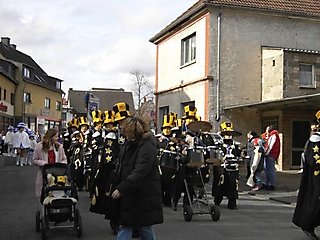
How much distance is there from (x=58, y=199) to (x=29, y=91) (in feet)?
168

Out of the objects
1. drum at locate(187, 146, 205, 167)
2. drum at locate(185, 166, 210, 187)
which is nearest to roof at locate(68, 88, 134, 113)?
drum at locate(185, 166, 210, 187)

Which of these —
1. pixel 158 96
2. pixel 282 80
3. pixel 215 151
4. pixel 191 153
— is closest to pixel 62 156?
pixel 191 153

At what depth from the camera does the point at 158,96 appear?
3162 cm

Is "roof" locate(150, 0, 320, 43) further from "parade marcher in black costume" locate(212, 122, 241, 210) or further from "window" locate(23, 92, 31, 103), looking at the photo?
"window" locate(23, 92, 31, 103)

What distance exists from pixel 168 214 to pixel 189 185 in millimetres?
819

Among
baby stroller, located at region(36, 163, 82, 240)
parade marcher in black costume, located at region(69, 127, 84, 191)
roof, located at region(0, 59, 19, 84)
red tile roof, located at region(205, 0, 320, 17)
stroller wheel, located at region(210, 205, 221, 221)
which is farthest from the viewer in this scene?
roof, located at region(0, 59, 19, 84)

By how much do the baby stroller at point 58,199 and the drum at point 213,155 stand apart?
3.27m

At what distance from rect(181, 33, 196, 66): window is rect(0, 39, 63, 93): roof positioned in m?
32.8

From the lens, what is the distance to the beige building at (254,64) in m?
23.6

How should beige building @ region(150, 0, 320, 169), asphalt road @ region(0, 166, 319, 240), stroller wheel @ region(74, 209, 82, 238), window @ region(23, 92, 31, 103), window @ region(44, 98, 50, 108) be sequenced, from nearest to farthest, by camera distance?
stroller wheel @ region(74, 209, 82, 238) → asphalt road @ region(0, 166, 319, 240) → beige building @ region(150, 0, 320, 169) → window @ region(23, 92, 31, 103) → window @ region(44, 98, 50, 108)

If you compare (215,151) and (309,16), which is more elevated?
(309,16)

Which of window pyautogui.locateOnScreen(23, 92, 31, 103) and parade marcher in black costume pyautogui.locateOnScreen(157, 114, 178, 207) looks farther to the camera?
window pyautogui.locateOnScreen(23, 92, 31, 103)

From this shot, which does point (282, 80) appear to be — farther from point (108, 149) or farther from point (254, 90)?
point (108, 149)

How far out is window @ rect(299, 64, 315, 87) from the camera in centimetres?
2394
